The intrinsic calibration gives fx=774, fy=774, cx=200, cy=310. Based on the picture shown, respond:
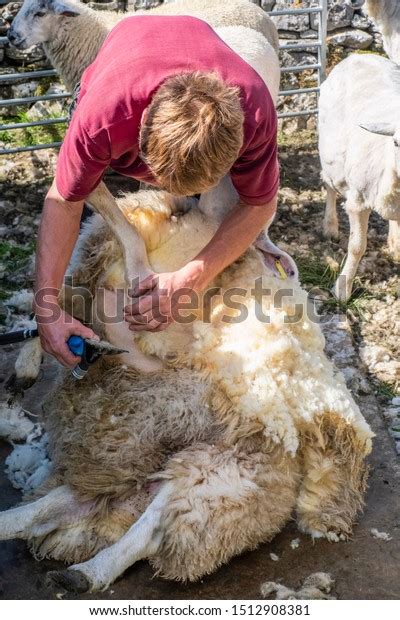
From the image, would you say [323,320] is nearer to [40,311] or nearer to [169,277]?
[169,277]

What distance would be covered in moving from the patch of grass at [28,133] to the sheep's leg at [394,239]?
254cm

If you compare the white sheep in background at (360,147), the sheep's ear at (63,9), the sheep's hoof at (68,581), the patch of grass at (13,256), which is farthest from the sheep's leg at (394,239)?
the sheep's hoof at (68,581)

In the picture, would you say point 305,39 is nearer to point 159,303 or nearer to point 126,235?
point 126,235

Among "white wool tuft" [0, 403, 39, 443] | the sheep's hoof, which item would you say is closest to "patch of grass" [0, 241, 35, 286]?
"white wool tuft" [0, 403, 39, 443]

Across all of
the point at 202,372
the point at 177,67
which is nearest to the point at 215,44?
the point at 177,67

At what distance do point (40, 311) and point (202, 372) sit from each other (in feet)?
1.92

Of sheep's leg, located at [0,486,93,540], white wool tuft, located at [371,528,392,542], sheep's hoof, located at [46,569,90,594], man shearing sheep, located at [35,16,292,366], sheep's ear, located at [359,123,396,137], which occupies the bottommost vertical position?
white wool tuft, located at [371,528,392,542]

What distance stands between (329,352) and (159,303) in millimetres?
1463

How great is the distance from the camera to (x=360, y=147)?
13.9ft

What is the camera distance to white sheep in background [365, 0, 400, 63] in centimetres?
563

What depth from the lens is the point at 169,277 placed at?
2.61 metres

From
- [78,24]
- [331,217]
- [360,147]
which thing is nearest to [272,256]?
[360,147]

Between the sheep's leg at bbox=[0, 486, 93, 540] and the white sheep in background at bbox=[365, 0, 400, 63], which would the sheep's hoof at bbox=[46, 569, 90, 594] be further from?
the white sheep in background at bbox=[365, 0, 400, 63]
